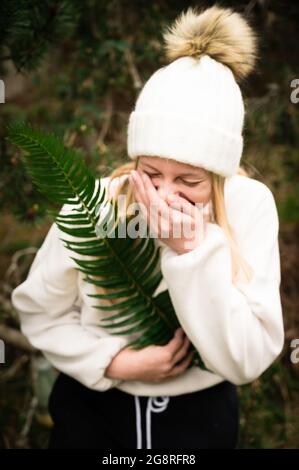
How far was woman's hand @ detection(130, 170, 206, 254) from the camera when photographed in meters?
1.61

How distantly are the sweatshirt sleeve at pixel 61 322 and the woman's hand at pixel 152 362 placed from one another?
1.3 inches

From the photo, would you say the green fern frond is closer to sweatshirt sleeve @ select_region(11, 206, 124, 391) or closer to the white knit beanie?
sweatshirt sleeve @ select_region(11, 206, 124, 391)

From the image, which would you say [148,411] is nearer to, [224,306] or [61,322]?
[61,322]

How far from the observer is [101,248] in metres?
1.75

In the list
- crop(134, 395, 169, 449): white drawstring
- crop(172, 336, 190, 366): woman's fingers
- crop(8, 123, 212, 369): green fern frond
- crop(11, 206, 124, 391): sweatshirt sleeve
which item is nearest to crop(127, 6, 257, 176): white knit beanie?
crop(8, 123, 212, 369): green fern frond

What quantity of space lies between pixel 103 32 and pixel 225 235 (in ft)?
5.85

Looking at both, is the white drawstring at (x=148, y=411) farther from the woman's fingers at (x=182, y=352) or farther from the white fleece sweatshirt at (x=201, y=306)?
the woman's fingers at (x=182, y=352)

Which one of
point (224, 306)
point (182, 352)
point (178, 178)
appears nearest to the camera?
point (224, 306)

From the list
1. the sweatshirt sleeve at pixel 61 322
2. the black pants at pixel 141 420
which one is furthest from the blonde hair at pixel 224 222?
the black pants at pixel 141 420

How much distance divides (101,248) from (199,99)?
1.78 ft

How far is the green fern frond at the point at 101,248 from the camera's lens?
1.66 meters

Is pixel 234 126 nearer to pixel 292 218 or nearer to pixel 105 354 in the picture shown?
pixel 105 354

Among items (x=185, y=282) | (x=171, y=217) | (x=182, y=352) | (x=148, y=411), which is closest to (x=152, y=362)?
(x=182, y=352)
